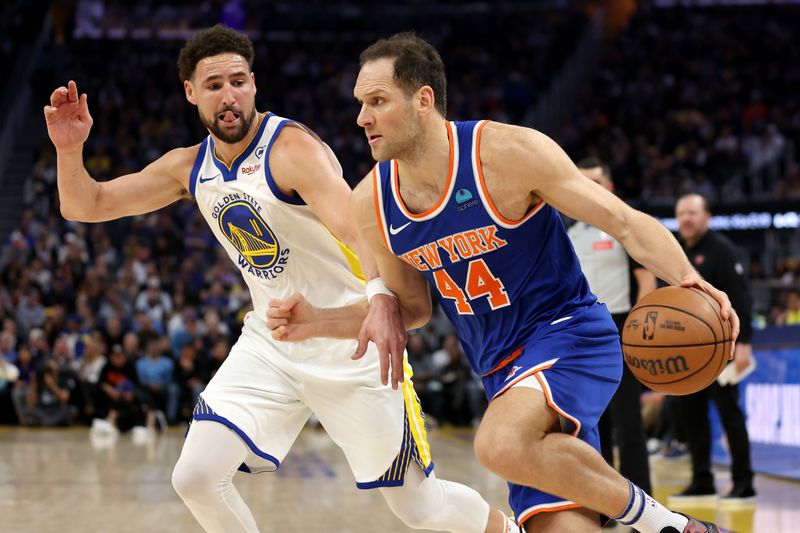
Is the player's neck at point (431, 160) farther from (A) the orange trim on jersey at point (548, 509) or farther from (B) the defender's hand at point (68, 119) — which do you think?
(B) the defender's hand at point (68, 119)

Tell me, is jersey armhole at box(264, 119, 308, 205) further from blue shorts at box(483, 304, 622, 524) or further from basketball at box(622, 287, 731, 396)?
basketball at box(622, 287, 731, 396)

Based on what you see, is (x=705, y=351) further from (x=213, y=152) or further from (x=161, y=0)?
(x=161, y=0)

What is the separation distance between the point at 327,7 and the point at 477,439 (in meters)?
24.2

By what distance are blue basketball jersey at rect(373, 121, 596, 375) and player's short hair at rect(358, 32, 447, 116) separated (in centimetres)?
17

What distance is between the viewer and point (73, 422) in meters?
14.9

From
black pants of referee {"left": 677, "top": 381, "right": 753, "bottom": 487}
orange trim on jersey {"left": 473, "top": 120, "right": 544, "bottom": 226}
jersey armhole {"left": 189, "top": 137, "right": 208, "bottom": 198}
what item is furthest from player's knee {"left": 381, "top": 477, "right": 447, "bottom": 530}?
→ black pants of referee {"left": 677, "top": 381, "right": 753, "bottom": 487}

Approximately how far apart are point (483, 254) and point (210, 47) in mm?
1612

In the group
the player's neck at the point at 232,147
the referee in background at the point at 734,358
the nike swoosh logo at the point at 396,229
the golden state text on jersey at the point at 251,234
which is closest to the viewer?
the nike swoosh logo at the point at 396,229

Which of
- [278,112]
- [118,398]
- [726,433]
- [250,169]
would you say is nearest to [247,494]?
[726,433]

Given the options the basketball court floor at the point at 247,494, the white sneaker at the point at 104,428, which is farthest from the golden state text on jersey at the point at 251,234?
the white sneaker at the point at 104,428

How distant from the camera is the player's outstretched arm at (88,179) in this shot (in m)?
4.39

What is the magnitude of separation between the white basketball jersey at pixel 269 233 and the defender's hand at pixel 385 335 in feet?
2.11

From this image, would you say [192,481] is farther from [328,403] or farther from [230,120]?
[230,120]

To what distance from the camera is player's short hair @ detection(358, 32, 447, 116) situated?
11.8 ft
